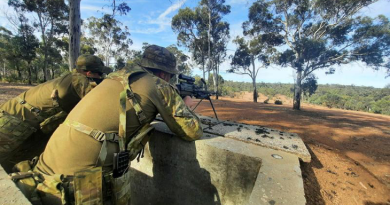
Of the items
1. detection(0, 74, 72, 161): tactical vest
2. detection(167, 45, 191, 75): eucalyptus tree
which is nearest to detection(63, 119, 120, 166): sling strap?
detection(0, 74, 72, 161): tactical vest

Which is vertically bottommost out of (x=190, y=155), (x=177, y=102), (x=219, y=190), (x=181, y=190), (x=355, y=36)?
(x=181, y=190)

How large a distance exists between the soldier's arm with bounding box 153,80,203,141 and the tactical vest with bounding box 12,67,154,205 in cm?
20

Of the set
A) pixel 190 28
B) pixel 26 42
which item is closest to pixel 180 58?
pixel 190 28

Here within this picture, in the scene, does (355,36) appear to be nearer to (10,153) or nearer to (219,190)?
(219,190)

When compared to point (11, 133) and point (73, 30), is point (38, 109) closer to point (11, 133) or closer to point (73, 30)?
point (11, 133)

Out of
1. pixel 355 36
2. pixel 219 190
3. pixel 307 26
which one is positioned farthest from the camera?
pixel 307 26

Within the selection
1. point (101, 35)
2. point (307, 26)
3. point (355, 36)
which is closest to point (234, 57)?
point (307, 26)

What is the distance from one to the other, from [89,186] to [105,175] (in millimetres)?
135

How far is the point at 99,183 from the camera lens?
126cm

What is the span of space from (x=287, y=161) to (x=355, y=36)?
14.4 meters

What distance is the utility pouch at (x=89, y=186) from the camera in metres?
1.17

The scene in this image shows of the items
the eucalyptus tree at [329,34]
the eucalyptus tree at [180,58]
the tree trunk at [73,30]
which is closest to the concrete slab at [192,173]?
the tree trunk at [73,30]

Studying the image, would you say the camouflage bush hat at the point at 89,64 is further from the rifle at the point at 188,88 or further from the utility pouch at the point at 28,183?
the utility pouch at the point at 28,183

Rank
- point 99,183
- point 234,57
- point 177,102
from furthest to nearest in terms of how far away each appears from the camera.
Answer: point 234,57 → point 177,102 → point 99,183
